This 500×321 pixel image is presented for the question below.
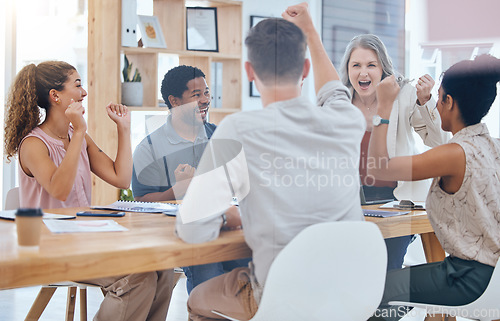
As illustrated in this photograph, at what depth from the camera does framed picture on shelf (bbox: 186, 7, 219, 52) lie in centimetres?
182

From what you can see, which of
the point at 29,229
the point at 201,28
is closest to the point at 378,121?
the point at 201,28

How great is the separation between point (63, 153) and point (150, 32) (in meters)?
0.60

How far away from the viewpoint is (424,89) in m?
2.07

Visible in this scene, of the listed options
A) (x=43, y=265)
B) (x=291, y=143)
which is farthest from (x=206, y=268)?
(x=43, y=265)

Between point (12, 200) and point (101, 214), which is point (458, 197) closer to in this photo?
point (101, 214)

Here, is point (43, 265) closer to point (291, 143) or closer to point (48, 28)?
point (291, 143)

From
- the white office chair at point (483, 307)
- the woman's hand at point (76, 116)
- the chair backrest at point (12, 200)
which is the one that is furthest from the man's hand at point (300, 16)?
the chair backrest at point (12, 200)

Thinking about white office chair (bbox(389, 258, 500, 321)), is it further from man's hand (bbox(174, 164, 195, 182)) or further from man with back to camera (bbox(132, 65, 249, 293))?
man's hand (bbox(174, 164, 195, 182))

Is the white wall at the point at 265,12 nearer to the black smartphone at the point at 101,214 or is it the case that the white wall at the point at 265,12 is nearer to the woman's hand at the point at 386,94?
the woman's hand at the point at 386,94

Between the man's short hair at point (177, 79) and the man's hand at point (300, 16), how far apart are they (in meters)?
0.38

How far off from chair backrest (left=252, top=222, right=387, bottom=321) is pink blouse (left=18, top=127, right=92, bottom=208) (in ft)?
3.01

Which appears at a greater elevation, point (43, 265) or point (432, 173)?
point (432, 173)

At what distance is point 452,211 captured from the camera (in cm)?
175

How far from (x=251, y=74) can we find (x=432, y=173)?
0.61m
